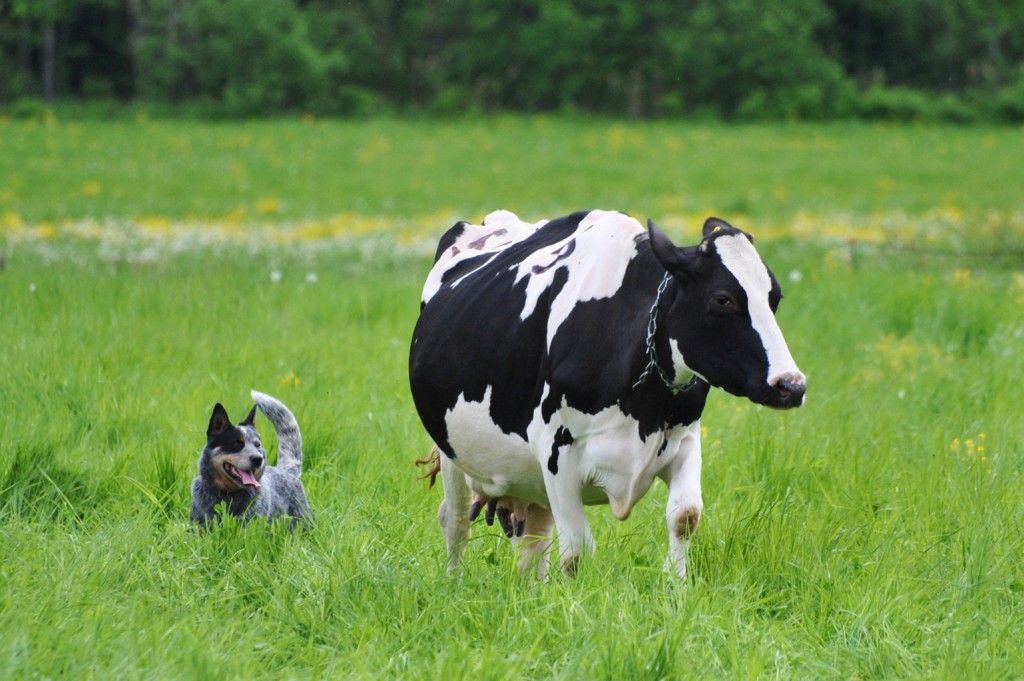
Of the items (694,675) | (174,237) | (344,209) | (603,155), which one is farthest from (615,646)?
(603,155)

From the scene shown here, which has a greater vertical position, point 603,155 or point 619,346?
point 619,346

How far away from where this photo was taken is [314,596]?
4395mm

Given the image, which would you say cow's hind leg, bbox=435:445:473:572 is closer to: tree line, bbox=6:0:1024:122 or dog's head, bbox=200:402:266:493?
dog's head, bbox=200:402:266:493

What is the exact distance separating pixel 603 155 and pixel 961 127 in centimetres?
1207

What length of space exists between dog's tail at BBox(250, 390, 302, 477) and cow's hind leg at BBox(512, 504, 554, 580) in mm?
1218

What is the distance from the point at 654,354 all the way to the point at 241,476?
189 cm

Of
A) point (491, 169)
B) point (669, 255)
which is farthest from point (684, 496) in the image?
point (491, 169)

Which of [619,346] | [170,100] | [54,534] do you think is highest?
[619,346]

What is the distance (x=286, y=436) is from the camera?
5.96 m

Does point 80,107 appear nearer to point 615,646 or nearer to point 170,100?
point 170,100

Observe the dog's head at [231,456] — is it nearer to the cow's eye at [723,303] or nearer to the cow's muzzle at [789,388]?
the cow's eye at [723,303]

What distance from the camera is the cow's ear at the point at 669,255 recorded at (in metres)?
4.02

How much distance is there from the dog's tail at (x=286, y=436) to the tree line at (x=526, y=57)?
3112cm

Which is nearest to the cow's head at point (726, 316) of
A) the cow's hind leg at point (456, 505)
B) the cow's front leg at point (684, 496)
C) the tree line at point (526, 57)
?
the cow's front leg at point (684, 496)
